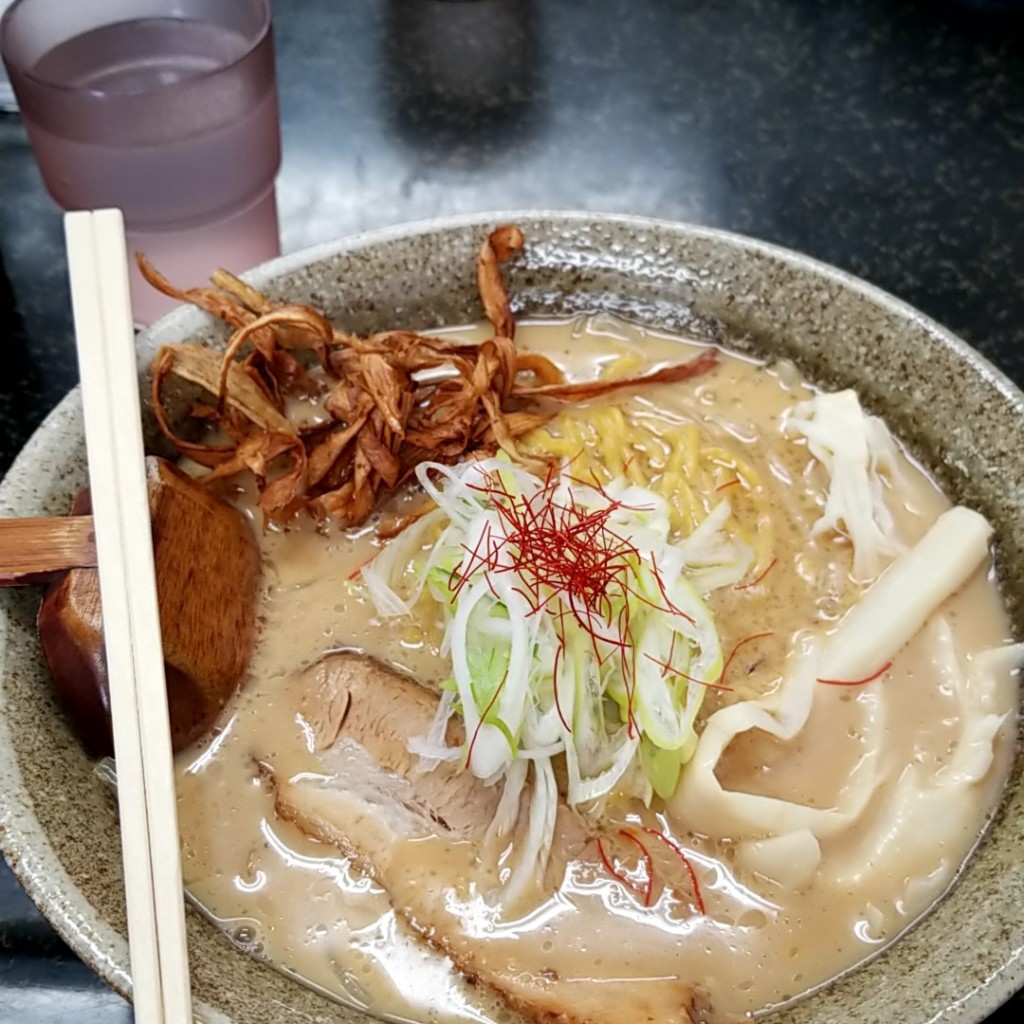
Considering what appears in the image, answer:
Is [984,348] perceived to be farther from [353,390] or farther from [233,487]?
[233,487]

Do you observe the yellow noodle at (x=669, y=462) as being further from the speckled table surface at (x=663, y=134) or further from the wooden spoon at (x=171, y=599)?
the speckled table surface at (x=663, y=134)

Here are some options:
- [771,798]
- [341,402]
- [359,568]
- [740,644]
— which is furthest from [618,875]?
[341,402]

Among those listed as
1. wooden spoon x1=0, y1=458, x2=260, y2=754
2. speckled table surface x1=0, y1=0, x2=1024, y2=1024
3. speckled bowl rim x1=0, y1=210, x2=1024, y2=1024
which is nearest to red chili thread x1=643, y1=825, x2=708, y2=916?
speckled bowl rim x1=0, y1=210, x2=1024, y2=1024

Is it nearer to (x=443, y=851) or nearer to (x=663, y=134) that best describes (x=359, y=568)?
(x=443, y=851)

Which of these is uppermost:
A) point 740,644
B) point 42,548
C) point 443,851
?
point 42,548

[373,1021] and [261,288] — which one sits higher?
[261,288]

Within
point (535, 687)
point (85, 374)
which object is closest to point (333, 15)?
point (85, 374)

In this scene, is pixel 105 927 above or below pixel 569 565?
below
